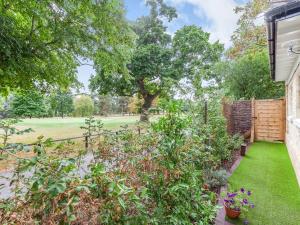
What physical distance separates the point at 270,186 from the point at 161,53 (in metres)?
Result: 12.7

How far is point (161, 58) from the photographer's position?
15.7 m

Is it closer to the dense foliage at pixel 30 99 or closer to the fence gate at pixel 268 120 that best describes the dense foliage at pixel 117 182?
the dense foliage at pixel 30 99

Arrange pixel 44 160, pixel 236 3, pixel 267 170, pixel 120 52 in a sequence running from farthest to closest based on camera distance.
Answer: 1. pixel 236 3
2. pixel 120 52
3. pixel 267 170
4. pixel 44 160

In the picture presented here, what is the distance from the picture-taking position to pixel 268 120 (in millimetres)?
9328

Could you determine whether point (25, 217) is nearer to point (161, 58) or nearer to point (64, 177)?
point (64, 177)

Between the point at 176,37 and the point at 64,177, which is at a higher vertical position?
the point at 176,37

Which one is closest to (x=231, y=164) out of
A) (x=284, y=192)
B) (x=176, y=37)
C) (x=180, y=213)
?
(x=284, y=192)

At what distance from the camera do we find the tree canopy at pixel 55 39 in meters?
4.23

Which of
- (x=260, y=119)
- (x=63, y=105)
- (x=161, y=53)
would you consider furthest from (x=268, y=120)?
(x=63, y=105)

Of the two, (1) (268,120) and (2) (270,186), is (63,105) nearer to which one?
(1) (268,120)

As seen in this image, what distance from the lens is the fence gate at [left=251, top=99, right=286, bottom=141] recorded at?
29.7ft

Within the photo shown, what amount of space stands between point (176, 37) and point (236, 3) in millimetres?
4394

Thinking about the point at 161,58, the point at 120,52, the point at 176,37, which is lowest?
the point at 120,52

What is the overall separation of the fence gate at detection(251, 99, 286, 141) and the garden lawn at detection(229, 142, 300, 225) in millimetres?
2401
